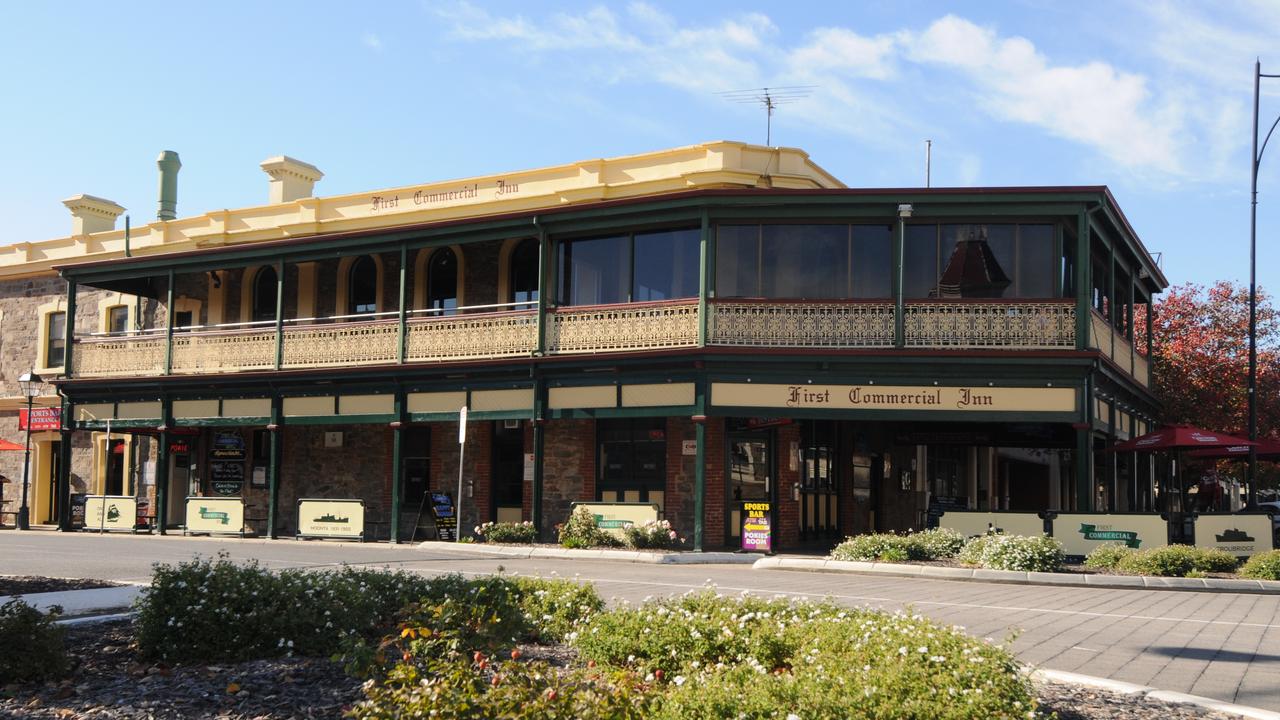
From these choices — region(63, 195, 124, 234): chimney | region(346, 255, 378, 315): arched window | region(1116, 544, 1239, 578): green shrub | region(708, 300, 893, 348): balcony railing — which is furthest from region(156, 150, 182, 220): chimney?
region(1116, 544, 1239, 578): green shrub

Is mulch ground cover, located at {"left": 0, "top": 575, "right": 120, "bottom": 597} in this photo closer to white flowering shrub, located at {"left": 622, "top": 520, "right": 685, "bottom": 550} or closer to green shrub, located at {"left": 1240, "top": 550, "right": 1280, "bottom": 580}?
white flowering shrub, located at {"left": 622, "top": 520, "right": 685, "bottom": 550}

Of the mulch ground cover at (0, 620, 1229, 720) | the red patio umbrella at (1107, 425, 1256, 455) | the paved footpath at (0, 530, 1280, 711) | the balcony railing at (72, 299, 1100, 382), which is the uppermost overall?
the balcony railing at (72, 299, 1100, 382)

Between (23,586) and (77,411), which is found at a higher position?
(77,411)

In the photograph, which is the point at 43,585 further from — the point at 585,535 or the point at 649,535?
the point at 649,535

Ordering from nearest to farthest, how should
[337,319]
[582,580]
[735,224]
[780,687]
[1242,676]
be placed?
1. [780,687]
2. [1242,676]
3. [582,580]
4. [735,224]
5. [337,319]

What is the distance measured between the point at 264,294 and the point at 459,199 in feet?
19.6

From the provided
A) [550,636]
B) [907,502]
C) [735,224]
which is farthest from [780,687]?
[907,502]

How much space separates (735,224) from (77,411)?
706 inches

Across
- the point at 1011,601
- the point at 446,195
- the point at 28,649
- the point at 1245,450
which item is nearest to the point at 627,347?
the point at 446,195

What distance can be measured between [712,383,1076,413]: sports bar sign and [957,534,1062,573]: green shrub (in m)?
3.49

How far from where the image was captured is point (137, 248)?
33500 millimetres

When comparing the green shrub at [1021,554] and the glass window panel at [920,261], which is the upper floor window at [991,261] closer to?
the glass window panel at [920,261]

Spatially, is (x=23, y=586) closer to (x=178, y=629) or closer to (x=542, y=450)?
(x=178, y=629)

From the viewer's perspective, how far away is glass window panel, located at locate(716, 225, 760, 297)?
22.5 meters
